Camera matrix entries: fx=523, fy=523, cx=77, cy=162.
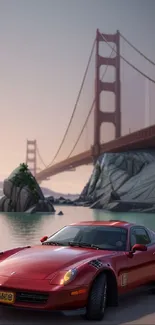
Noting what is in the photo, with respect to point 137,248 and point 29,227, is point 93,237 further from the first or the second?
point 29,227

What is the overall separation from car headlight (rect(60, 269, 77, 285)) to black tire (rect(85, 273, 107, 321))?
288 mm

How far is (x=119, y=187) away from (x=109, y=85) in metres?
18.4

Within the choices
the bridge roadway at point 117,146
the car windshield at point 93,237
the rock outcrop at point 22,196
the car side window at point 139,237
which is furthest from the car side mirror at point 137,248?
the bridge roadway at point 117,146

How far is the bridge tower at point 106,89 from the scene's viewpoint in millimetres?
80312

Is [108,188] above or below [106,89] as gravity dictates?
below

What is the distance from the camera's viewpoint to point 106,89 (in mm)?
87625

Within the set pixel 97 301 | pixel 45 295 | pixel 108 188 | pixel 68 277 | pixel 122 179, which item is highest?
pixel 122 179

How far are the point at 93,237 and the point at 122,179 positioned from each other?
76436 millimetres

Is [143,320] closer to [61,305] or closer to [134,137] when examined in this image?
[61,305]

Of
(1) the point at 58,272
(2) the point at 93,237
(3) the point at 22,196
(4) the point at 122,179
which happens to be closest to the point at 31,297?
(1) the point at 58,272

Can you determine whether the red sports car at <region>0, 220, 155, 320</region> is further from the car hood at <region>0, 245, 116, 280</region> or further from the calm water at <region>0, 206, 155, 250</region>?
the calm water at <region>0, 206, 155, 250</region>

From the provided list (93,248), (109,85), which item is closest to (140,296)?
(93,248)

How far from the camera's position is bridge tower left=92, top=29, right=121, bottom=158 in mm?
80312

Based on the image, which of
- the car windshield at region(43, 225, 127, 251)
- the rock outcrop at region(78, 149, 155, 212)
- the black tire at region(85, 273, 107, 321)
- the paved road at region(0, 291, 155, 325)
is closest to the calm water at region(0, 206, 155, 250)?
the car windshield at region(43, 225, 127, 251)
